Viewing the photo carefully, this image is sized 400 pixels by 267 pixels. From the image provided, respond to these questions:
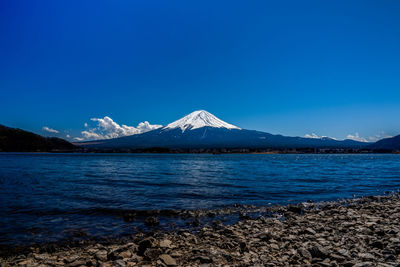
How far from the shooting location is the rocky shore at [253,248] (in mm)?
6312

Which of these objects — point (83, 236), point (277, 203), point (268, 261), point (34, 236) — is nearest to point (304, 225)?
point (268, 261)

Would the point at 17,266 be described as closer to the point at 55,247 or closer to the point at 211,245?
the point at 55,247

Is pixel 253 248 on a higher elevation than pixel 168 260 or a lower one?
lower

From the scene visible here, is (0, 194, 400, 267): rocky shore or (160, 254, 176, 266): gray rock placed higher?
(160, 254, 176, 266): gray rock

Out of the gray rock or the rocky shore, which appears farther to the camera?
the rocky shore

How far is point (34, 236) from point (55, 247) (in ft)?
6.37

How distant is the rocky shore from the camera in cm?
631

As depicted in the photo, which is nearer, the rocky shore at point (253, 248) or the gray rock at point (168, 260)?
the gray rock at point (168, 260)

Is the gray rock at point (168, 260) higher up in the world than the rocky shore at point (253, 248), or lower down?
higher up

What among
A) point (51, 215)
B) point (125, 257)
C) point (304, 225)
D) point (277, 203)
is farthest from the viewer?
point (277, 203)

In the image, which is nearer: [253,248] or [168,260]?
[168,260]

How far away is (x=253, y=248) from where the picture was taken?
734 cm

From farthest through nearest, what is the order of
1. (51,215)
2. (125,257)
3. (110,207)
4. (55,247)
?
(110,207) → (51,215) → (55,247) → (125,257)

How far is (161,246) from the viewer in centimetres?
739
